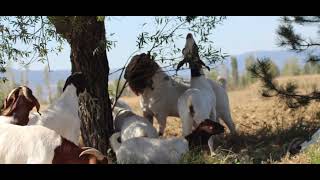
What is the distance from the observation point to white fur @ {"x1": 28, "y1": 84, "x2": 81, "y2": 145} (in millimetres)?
7590

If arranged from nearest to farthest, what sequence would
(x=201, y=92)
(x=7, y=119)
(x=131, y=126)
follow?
(x=7, y=119)
(x=131, y=126)
(x=201, y=92)

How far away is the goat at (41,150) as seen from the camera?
5.52 meters

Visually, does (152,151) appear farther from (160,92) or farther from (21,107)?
(160,92)

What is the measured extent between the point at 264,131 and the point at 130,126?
11.4 ft

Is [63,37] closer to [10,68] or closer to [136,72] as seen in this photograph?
[10,68]

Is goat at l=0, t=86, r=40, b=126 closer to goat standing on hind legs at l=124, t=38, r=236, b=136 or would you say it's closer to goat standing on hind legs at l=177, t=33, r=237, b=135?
goat standing on hind legs at l=177, t=33, r=237, b=135

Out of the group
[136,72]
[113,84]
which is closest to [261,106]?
[113,84]

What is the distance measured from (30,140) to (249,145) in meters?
5.15

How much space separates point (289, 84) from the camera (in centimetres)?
971

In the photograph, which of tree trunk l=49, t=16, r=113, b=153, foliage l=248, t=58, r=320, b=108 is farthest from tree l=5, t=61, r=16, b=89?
foliage l=248, t=58, r=320, b=108

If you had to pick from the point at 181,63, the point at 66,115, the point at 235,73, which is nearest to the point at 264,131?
the point at 181,63

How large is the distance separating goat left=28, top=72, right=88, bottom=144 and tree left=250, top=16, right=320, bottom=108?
2749 millimetres

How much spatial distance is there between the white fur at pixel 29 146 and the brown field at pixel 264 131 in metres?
2.09

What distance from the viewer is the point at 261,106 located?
14.0m
